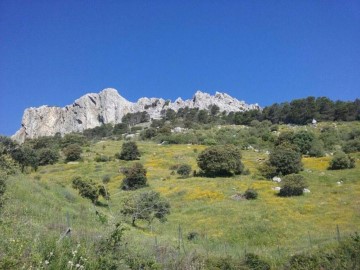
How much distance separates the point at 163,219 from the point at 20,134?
17790 cm

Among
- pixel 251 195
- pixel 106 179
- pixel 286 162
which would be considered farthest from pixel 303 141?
pixel 106 179

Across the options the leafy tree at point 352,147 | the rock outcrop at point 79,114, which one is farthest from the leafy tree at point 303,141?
the rock outcrop at point 79,114

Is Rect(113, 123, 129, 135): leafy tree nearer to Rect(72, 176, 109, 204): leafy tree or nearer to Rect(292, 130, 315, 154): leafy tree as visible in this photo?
Rect(292, 130, 315, 154): leafy tree

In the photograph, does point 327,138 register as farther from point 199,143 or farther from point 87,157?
point 87,157

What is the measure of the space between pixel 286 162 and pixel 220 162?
26.9ft

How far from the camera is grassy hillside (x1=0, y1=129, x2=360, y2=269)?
8356 mm

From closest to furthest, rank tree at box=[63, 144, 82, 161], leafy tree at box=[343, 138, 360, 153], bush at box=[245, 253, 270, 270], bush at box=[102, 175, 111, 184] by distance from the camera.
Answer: bush at box=[245, 253, 270, 270] < bush at box=[102, 175, 111, 184] < leafy tree at box=[343, 138, 360, 153] < tree at box=[63, 144, 82, 161]

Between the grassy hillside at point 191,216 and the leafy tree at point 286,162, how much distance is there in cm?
156

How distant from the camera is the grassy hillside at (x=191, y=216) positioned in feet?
27.4

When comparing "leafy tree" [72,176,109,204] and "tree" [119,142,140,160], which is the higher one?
"tree" [119,142,140,160]

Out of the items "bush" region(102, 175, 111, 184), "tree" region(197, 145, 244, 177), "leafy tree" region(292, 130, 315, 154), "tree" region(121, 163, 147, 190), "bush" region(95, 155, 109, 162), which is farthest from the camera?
"bush" region(95, 155, 109, 162)

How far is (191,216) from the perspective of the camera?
33281mm

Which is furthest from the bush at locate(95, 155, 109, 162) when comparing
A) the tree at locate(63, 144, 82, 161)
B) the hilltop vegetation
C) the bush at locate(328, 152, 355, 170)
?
the bush at locate(328, 152, 355, 170)

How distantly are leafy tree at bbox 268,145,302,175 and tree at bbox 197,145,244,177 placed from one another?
14.9ft
